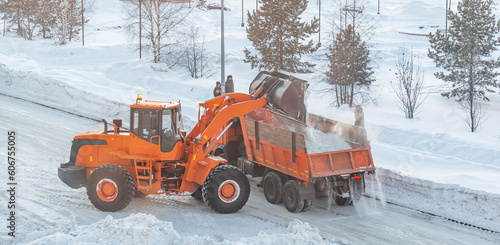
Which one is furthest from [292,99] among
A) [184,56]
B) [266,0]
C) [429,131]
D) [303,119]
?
[184,56]

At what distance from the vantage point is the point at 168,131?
11.6 m

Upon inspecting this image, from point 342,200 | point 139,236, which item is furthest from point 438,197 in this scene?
point 139,236

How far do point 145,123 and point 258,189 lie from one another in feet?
12.6

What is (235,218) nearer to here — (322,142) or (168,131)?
(168,131)

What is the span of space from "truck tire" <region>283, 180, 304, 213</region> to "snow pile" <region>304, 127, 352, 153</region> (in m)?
0.91

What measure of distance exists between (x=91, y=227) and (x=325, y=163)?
5.24 meters

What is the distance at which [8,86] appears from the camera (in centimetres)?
2475

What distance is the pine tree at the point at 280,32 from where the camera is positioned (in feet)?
121

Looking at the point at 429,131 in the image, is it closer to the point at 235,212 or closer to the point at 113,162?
the point at 235,212

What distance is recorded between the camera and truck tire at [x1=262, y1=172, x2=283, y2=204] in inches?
492

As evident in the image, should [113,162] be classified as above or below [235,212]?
above

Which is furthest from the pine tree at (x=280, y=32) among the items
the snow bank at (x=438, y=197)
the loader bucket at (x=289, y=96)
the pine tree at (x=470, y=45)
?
the loader bucket at (x=289, y=96)

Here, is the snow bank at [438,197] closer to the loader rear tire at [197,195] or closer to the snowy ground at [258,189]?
the snowy ground at [258,189]

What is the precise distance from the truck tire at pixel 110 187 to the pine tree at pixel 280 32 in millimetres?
27165
